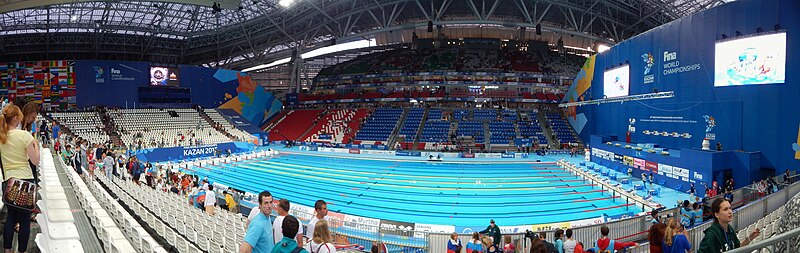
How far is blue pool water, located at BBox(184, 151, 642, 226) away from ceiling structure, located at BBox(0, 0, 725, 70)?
46.4 ft

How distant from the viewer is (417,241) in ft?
32.9

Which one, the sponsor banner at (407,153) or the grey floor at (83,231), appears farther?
the sponsor banner at (407,153)

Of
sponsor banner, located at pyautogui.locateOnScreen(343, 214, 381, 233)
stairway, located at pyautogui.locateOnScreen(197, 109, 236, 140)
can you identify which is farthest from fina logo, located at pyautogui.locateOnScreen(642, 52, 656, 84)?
stairway, located at pyautogui.locateOnScreen(197, 109, 236, 140)

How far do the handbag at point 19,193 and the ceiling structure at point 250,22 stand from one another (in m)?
29.3

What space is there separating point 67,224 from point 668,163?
71.2 ft

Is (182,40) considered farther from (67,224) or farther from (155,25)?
(67,224)

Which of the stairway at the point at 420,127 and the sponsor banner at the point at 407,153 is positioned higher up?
the stairway at the point at 420,127

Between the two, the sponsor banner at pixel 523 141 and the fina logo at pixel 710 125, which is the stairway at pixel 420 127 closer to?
the sponsor banner at pixel 523 141

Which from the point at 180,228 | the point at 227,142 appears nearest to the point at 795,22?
the point at 180,228

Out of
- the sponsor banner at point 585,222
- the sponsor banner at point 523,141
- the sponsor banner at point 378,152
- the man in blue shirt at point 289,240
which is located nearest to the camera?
the man in blue shirt at point 289,240

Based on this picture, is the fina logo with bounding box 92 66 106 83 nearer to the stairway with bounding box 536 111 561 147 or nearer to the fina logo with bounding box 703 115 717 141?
the stairway with bounding box 536 111 561 147

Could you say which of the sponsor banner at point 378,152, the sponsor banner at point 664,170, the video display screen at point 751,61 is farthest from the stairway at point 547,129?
the video display screen at point 751,61

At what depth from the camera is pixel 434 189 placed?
20.5 metres

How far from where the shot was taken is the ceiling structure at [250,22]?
3522 centimetres
